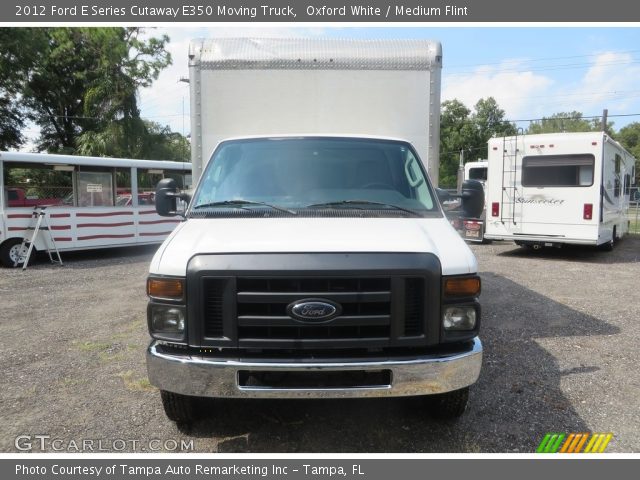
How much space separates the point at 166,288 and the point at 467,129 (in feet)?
149

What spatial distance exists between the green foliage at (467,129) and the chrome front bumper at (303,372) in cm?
4302

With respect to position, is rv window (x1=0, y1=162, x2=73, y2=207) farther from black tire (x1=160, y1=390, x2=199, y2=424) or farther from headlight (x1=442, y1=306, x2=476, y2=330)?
headlight (x1=442, y1=306, x2=476, y2=330)

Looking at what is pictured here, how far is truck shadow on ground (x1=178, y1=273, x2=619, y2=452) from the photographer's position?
11.4ft

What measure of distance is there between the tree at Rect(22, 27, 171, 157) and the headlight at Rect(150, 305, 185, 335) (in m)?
22.5

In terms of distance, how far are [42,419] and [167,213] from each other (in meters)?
1.96

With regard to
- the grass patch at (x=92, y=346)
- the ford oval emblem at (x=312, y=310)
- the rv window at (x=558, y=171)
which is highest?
the rv window at (x=558, y=171)

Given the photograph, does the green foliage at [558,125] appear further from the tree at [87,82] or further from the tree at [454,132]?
the tree at [87,82]

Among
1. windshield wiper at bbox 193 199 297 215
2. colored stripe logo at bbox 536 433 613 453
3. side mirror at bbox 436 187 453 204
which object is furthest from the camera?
side mirror at bbox 436 187 453 204

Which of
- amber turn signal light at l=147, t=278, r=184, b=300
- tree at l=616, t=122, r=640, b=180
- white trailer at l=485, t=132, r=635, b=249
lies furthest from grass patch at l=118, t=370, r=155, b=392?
tree at l=616, t=122, r=640, b=180

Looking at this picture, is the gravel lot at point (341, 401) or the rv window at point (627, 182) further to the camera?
the rv window at point (627, 182)

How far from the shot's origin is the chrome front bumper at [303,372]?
3.03 m

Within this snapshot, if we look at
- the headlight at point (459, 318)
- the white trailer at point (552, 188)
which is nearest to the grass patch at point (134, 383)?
the headlight at point (459, 318)

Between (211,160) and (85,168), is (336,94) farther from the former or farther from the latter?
(85,168)

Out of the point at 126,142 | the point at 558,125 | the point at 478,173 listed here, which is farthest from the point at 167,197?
the point at 558,125
